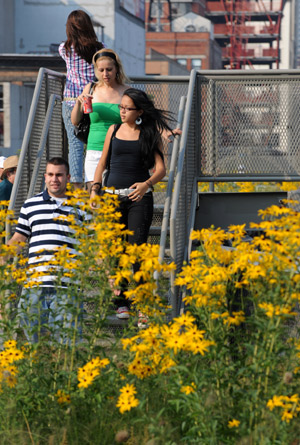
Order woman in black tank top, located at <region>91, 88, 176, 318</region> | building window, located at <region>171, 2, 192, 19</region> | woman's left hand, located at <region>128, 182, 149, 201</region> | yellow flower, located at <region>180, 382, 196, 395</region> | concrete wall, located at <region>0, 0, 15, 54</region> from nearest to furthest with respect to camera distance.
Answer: yellow flower, located at <region>180, 382, 196, 395</region> → woman's left hand, located at <region>128, 182, 149, 201</region> → woman in black tank top, located at <region>91, 88, 176, 318</region> → concrete wall, located at <region>0, 0, 15, 54</region> → building window, located at <region>171, 2, 192, 19</region>

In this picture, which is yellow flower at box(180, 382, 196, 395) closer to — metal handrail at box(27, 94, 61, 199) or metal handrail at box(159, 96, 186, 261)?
metal handrail at box(159, 96, 186, 261)

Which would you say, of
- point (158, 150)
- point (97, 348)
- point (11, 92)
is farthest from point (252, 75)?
point (11, 92)

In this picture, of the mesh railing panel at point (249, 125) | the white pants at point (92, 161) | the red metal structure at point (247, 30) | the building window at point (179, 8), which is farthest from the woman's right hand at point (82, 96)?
the red metal structure at point (247, 30)

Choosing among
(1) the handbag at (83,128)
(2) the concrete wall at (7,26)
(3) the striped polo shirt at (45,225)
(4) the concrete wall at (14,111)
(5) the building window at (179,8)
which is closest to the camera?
(3) the striped polo shirt at (45,225)

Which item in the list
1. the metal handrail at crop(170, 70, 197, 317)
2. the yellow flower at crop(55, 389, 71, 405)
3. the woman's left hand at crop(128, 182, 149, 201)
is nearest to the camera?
the yellow flower at crop(55, 389, 71, 405)

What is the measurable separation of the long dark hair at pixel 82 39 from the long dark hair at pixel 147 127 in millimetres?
1164

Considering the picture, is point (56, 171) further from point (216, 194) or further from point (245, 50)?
point (245, 50)

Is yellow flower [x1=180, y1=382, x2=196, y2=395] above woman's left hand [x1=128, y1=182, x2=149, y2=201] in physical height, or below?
below

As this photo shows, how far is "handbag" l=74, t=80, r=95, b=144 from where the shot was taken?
819cm

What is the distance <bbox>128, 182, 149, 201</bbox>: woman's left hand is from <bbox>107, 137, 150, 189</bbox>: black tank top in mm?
148

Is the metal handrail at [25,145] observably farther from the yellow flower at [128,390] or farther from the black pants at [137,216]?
the yellow flower at [128,390]

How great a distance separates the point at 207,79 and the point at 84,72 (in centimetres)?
164

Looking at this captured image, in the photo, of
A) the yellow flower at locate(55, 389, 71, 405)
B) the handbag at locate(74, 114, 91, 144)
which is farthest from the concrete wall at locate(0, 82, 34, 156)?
the yellow flower at locate(55, 389, 71, 405)

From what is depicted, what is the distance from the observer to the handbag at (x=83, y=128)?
322 inches
